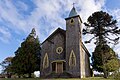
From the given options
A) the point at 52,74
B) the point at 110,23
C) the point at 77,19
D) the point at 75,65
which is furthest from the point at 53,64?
the point at 110,23

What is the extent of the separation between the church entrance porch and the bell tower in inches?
51.8

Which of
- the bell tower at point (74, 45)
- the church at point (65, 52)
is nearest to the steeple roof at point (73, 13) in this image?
the church at point (65, 52)

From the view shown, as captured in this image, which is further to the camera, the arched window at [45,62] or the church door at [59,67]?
the arched window at [45,62]

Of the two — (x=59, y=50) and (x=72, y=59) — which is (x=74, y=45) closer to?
(x=72, y=59)

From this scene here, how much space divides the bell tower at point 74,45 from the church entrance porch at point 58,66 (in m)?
1.32

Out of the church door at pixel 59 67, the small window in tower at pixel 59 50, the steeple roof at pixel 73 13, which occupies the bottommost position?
the church door at pixel 59 67

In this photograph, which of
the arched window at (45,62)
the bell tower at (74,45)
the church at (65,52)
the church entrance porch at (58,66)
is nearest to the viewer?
the bell tower at (74,45)

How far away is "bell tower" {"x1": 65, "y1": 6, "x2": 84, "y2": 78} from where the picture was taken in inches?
1272

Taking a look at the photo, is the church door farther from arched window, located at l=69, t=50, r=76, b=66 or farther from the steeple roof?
the steeple roof

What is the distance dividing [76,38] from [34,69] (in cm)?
1031

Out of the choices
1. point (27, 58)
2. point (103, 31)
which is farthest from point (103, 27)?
point (27, 58)

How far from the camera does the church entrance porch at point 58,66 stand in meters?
34.0

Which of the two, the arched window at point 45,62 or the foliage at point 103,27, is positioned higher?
the foliage at point 103,27

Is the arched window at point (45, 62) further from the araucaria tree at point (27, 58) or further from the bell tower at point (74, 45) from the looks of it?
the bell tower at point (74, 45)
